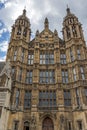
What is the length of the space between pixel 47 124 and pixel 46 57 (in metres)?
12.5

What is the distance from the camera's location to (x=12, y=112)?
2148 centimetres

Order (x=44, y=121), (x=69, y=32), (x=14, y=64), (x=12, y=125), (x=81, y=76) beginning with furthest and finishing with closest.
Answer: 1. (x=69, y=32)
2. (x=14, y=64)
3. (x=81, y=76)
4. (x=44, y=121)
5. (x=12, y=125)

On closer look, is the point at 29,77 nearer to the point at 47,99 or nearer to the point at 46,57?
the point at 47,99

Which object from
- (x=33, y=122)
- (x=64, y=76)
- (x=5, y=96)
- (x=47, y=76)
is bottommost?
(x=33, y=122)

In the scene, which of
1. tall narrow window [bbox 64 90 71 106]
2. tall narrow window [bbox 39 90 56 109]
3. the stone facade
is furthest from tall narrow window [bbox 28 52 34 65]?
tall narrow window [bbox 64 90 71 106]

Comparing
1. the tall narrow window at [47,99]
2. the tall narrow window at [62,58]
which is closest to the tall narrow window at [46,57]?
the tall narrow window at [62,58]

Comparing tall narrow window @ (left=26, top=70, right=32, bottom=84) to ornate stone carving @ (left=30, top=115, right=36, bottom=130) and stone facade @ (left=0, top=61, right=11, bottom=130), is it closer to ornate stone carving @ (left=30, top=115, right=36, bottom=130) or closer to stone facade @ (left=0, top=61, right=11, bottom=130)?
stone facade @ (left=0, top=61, right=11, bottom=130)

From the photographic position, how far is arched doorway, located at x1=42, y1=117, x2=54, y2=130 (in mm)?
21825

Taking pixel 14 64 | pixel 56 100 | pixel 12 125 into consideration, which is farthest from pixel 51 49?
pixel 12 125

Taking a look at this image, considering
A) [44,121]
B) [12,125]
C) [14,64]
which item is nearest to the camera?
[12,125]

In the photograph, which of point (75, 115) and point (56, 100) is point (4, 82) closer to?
point (56, 100)

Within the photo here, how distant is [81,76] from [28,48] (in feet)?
39.6

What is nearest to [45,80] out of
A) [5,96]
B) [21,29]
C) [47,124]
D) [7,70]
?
[7,70]

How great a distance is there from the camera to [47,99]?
23938mm
